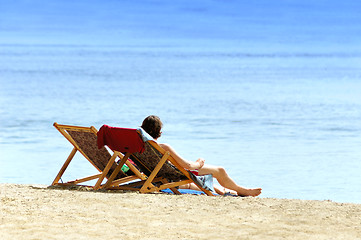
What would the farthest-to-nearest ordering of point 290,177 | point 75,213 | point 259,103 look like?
1. point 259,103
2. point 290,177
3. point 75,213

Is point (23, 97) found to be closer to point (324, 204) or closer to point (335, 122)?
point (335, 122)

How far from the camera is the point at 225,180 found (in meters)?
7.20

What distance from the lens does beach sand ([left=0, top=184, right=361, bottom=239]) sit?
5.17 m

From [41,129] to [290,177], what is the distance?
689 centimetres

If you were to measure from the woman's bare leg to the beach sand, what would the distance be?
0.61 m

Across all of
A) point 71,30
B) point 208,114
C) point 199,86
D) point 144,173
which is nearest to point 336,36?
point 71,30

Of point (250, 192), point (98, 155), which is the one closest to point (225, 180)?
point (250, 192)

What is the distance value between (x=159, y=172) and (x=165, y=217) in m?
1.36

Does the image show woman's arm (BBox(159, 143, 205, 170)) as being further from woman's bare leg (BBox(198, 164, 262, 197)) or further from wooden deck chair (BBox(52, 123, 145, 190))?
wooden deck chair (BBox(52, 123, 145, 190))

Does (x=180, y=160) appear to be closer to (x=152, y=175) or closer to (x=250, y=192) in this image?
(x=152, y=175)

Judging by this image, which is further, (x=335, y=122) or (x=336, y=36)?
(x=336, y=36)

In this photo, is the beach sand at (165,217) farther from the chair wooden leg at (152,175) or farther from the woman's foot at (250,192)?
the woman's foot at (250,192)

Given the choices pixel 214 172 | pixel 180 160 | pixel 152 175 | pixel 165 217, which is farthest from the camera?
pixel 214 172

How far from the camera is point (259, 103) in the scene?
22688mm
